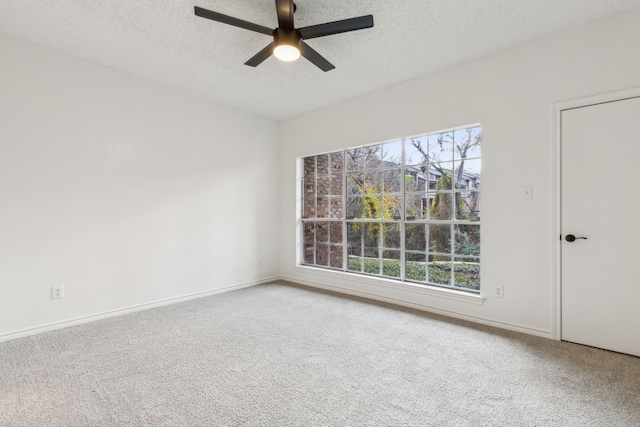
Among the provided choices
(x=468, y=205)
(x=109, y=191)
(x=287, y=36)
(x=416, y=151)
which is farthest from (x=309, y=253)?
(x=287, y=36)

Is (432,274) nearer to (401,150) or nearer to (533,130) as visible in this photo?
(401,150)

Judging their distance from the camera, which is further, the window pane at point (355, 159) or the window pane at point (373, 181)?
the window pane at point (355, 159)

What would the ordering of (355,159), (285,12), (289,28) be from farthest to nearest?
(355,159) < (289,28) < (285,12)

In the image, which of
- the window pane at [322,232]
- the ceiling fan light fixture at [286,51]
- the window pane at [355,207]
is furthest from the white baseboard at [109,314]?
the ceiling fan light fixture at [286,51]

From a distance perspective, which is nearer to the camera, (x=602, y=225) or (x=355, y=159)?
(x=602, y=225)

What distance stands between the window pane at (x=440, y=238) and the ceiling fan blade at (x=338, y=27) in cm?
224

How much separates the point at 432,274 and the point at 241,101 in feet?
11.0

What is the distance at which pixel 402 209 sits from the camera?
3.77m

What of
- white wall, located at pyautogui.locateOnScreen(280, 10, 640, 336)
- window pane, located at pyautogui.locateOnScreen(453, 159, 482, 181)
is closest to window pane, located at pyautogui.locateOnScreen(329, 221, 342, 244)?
white wall, located at pyautogui.locateOnScreen(280, 10, 640, 336)

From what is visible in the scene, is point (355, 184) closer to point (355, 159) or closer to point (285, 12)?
point (355, 159)

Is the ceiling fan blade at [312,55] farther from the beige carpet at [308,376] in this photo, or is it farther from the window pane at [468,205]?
the beige carpet at [308,376]

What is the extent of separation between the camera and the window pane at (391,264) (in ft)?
12.8

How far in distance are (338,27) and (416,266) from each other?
2.70 m

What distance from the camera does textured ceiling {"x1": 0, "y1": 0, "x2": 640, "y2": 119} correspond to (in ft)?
7.72
